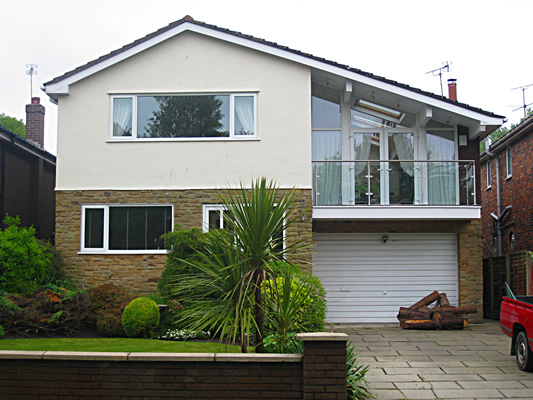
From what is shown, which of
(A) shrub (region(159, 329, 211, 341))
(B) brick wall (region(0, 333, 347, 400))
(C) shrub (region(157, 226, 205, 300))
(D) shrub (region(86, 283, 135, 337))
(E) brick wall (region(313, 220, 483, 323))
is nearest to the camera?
(B) brick wall (region(0, 333, 347, 400))

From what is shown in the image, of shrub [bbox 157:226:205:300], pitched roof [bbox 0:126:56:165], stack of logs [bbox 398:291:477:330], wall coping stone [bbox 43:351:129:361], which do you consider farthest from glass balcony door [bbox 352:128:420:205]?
pitched roof [bbox 0:126:56:165]

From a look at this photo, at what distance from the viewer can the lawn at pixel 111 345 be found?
9484mm

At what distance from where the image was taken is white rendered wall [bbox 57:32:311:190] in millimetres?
14523

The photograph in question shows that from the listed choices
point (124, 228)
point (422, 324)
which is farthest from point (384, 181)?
point (124, 228)

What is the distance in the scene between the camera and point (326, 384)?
647 centimetres

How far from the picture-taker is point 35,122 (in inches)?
848

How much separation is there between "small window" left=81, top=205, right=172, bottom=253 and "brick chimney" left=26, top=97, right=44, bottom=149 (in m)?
8.27

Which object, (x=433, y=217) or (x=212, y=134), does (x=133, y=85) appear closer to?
(x=212, y=134)

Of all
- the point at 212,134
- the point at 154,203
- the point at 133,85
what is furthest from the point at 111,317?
the point at 133,85

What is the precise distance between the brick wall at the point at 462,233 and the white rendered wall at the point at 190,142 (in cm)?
199

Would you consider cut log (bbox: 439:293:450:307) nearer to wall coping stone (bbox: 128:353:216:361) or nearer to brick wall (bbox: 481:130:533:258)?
brick wall (bbox: 481:130:533:258)

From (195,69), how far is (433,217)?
712 centimetres

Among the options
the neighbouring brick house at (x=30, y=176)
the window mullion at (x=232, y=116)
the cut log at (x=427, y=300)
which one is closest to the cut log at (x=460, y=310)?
the cut log at (x=427, y=300)

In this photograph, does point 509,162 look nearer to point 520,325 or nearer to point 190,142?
point 190,142
